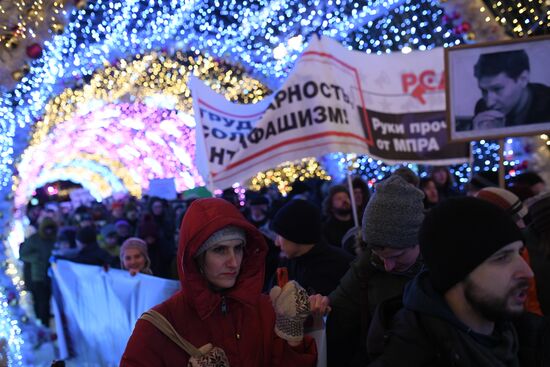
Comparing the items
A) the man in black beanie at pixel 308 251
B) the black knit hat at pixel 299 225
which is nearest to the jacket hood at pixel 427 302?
the man in black beanie at pixel 308 251

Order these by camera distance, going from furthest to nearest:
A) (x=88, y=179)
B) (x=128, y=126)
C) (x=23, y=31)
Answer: (x=88, y=179) → (x=128, y=126) → (x=23, y=31)

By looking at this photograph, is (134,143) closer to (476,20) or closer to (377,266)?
(476,20)

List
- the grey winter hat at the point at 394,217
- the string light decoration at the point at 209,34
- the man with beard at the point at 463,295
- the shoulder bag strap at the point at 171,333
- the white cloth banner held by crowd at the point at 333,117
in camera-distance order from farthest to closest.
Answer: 1. the white cloth banner held by crowd at the point at 333,117
2. the string light decoration at the point at 209,34
3. the grey winter hat at the point at 394,217
4. the shoulder bag strap at the point at 171,333
5. the man with beard at the point at 463,295

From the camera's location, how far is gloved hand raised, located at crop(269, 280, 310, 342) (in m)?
3.69

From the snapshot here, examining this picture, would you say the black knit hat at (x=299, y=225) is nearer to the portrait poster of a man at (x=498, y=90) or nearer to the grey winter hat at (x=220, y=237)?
the portrait poster of a man at (x=498, y=90)

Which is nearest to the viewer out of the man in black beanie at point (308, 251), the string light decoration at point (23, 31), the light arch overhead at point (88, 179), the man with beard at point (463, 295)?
the man with beard at point (463, 295)

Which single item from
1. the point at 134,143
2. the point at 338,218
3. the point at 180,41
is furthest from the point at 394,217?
the point at 134,143

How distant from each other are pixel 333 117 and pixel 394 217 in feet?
14.1

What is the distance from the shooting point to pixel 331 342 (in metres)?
4.10

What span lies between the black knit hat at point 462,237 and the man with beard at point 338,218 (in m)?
5.94

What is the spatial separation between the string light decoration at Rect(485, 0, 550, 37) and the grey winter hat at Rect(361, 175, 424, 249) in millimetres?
7145

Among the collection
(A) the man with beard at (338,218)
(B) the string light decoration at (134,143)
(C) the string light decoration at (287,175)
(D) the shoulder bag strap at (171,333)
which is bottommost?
(D) the shoulder bag strap at (171,333)

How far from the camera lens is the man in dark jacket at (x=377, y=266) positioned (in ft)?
12.5

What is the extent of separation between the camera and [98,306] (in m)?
7.90
